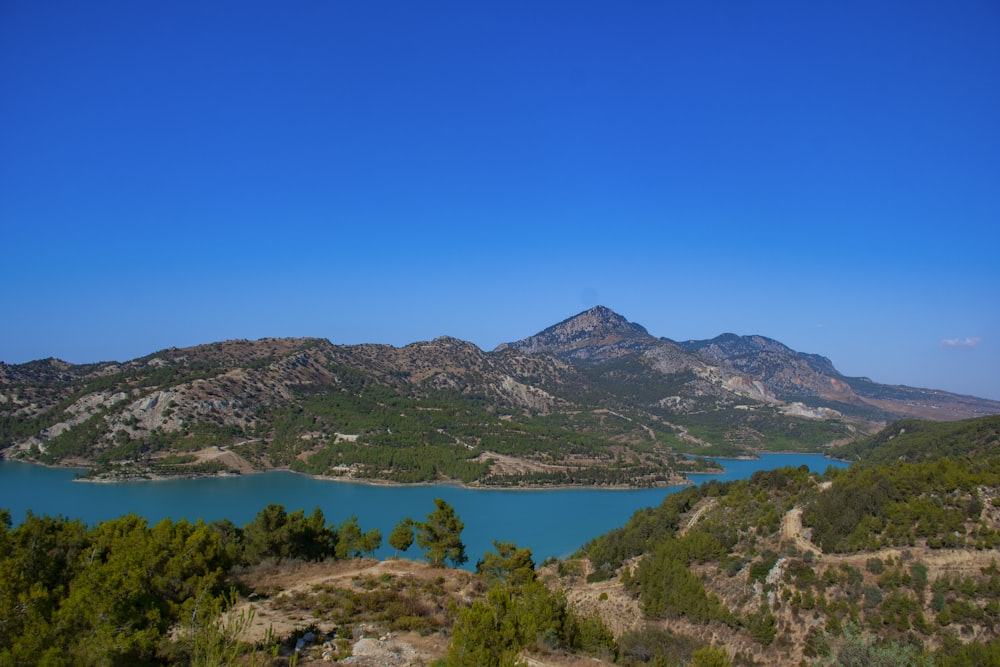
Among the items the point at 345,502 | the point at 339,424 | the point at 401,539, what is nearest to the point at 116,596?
the point at 401,539

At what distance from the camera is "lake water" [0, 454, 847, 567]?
2682 inches

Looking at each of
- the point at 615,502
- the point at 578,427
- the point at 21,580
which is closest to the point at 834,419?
the point at 578,427

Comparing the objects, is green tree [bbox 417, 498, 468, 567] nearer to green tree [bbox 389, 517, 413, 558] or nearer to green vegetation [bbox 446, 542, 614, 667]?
green tree [bbox 389, 517, 413, 558]

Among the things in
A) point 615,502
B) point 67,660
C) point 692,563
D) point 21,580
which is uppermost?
point 21,580

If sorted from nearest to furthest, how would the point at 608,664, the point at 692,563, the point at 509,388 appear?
the point at 608,664 → the point at 692,563 → the point at 509,388

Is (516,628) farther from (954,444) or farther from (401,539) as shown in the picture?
(954,444)

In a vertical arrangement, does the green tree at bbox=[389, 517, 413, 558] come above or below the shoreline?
above

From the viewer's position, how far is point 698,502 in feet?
152

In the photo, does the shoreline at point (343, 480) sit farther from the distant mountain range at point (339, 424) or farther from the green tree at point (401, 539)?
the green tree at point (401, 539)

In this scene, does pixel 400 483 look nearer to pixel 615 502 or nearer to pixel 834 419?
pixel 615 502

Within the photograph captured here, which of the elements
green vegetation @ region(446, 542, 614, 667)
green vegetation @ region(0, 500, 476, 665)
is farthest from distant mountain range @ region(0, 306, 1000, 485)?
green vegetation @ region(0, 500, 476, 665)

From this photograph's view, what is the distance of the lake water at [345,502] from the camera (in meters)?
68.1

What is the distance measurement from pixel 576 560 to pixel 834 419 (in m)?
181

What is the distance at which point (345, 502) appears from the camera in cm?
8125
